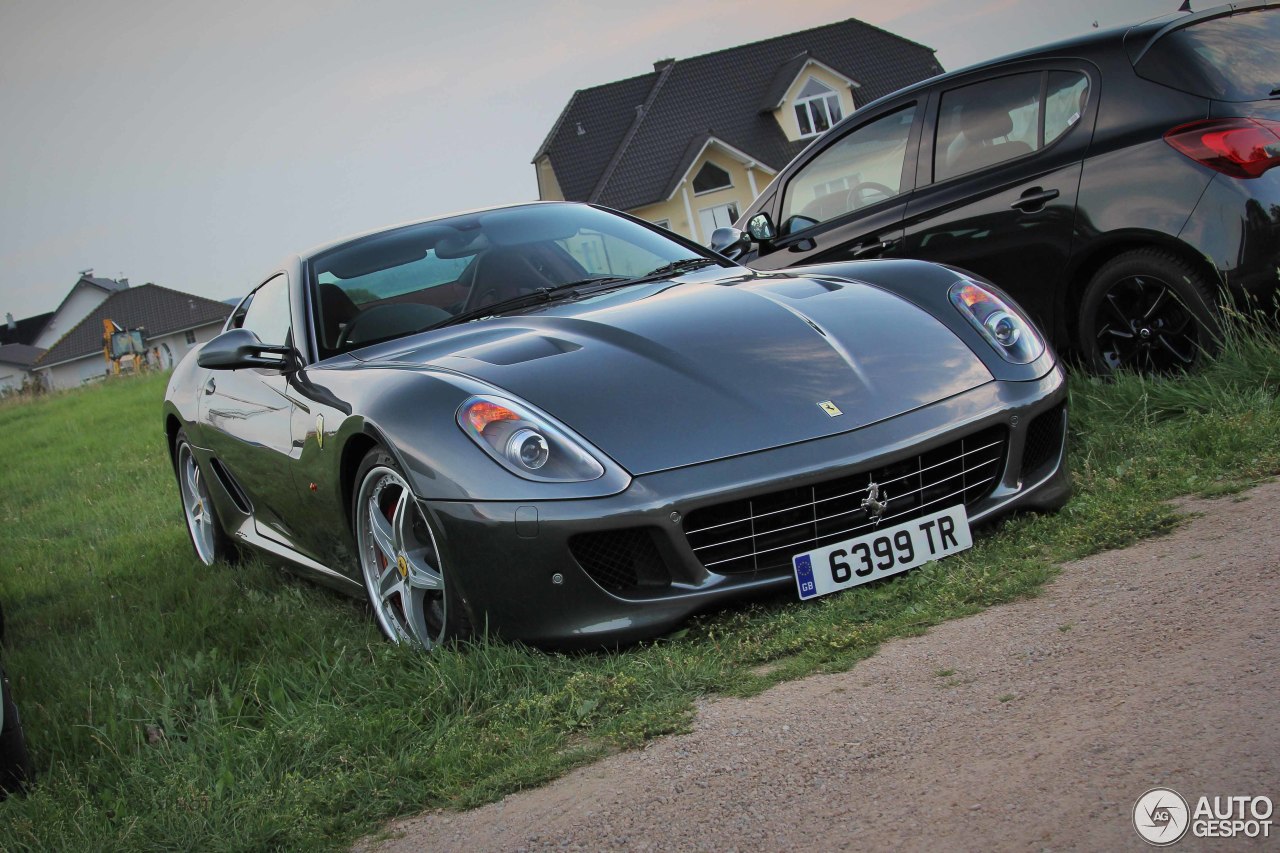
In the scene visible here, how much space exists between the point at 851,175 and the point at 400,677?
4.29 m

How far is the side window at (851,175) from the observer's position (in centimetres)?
686

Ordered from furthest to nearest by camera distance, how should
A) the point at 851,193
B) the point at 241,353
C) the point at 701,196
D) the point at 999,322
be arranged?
the point at 701,196 < the point at 851,193 < the point at 241,353 < the point at 999,322

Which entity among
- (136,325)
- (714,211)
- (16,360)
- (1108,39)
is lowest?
(16,360)

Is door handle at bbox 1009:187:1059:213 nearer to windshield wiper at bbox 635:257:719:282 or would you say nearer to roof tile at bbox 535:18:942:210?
windshield wiper at bbox 635:257:719:282

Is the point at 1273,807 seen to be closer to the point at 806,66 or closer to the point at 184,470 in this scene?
the point at 184,470

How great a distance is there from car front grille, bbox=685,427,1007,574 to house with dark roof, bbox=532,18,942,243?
135 ft

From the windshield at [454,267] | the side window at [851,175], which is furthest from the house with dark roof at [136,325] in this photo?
the windshield at [454,267]

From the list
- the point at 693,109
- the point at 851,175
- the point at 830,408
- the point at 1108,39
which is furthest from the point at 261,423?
the point at 693,109

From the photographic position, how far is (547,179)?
168 feet

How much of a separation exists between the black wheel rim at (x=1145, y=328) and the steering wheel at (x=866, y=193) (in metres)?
1.45

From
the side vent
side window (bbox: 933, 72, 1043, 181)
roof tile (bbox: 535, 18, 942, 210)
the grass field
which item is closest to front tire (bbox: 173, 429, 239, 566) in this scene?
the side vent

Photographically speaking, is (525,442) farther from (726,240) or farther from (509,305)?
(726,240)

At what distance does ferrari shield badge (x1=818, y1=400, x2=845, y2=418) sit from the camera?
3887 mm

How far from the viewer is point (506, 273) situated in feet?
17.5
